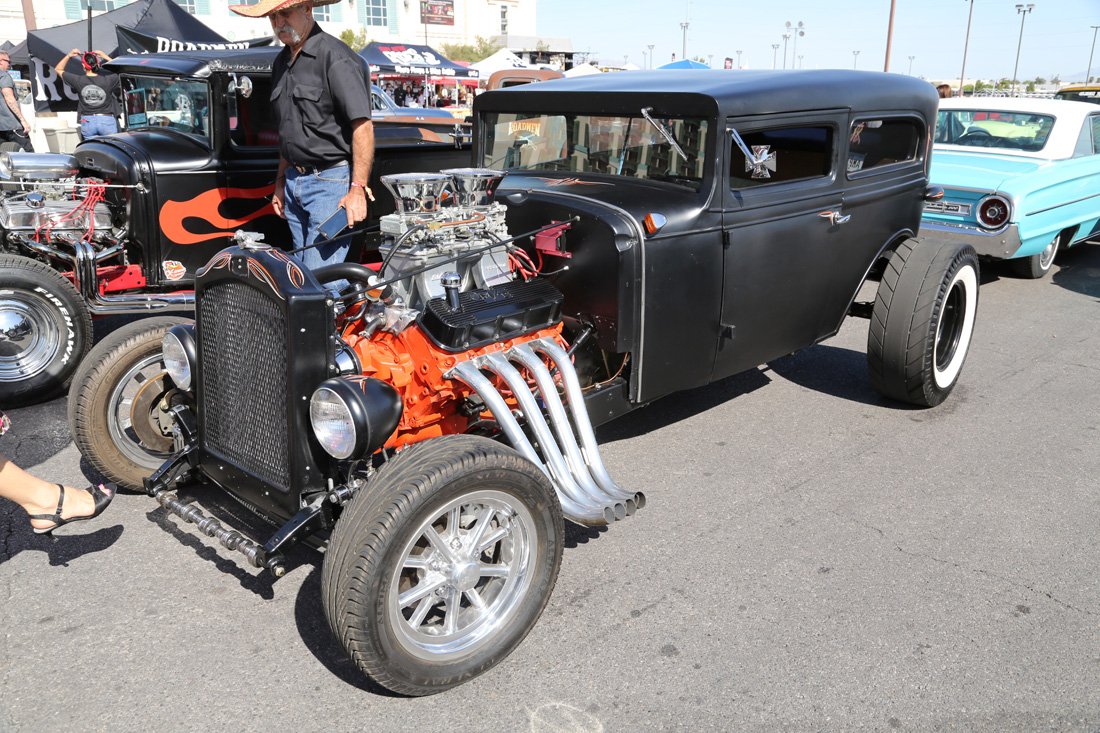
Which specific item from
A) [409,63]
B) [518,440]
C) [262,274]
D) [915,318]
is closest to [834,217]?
[915,318]

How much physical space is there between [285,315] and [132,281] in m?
3.49

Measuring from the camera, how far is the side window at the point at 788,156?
3684 millimetres

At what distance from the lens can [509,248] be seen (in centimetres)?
337

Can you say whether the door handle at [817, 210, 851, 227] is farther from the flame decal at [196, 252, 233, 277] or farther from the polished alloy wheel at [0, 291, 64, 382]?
the polished alloy wheel at [0, 291, 64, 382]

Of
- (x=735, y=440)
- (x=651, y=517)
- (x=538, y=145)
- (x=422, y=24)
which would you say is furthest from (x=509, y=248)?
(x=422, y=24)

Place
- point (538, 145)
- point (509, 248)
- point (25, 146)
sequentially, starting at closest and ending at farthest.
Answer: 1. point (509, 248)
2. point (538, 145)
3. point (25, 146)

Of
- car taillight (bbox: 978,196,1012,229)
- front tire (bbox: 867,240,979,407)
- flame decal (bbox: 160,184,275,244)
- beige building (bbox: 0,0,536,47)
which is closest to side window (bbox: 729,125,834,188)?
front tire (bbox: 867,240,979,407)

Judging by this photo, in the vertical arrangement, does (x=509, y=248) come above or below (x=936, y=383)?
above

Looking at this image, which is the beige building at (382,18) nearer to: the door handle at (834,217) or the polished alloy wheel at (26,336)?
the polished alloy wheel at (26,336)

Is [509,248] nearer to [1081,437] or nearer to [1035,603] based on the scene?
[1035,603]

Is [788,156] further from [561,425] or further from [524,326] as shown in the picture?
[561,425]

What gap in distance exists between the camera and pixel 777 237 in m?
3.73

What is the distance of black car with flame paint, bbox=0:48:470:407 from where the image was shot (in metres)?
5.21

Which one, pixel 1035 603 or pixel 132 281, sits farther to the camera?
pixel 132 281
